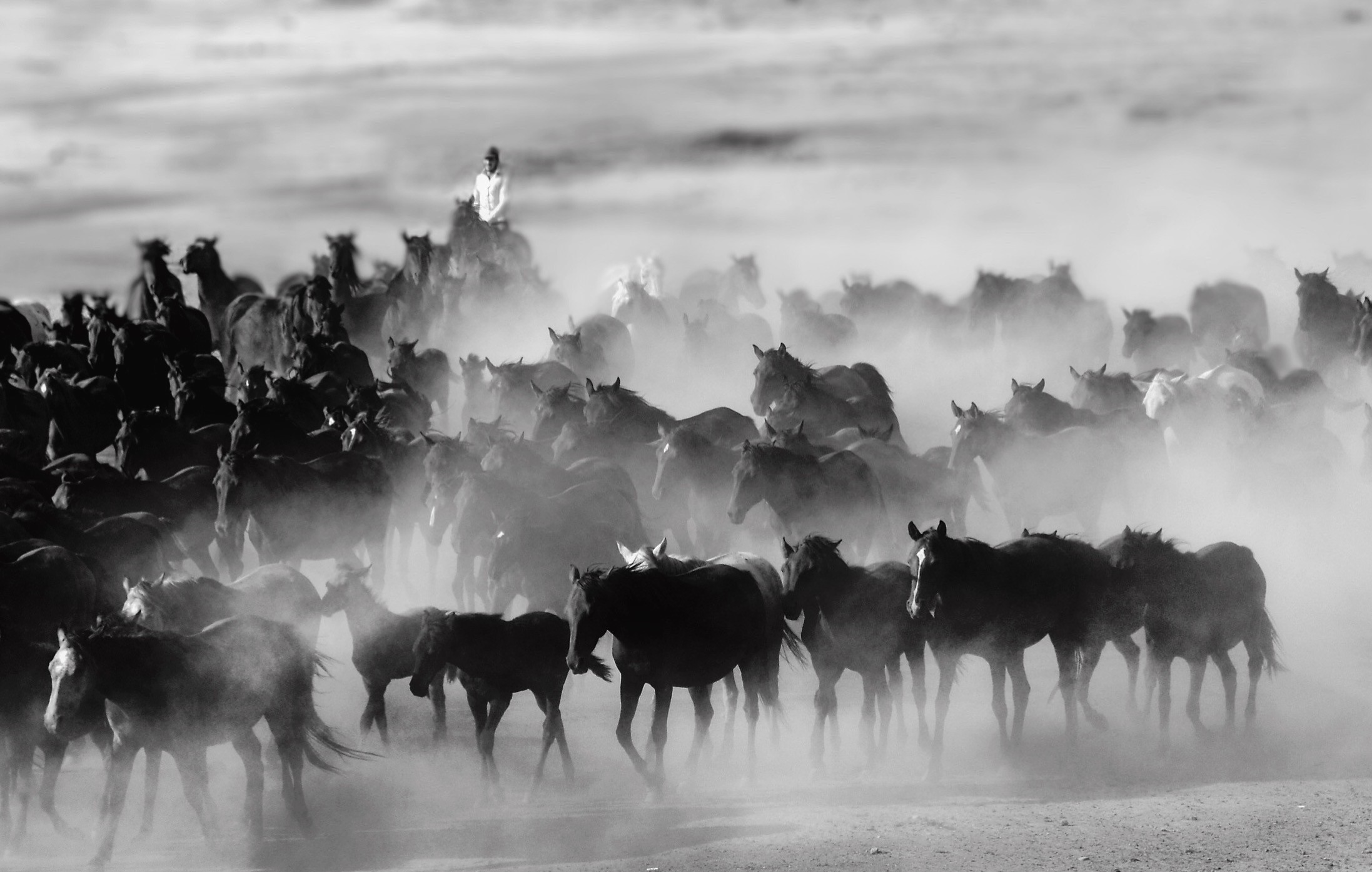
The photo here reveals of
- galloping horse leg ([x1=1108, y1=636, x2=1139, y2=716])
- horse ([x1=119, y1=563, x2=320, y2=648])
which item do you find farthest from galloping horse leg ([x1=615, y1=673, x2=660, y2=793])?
galloping horse leg ([x1=1108, y1=636, x2=1139, y2=716])

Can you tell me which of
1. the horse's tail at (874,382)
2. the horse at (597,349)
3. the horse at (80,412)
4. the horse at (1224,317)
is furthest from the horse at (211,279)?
the horse at (1224,317)

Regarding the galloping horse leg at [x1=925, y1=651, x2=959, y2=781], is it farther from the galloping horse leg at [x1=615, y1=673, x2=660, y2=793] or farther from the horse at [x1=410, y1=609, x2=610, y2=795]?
the horse at [x1=410, y1=609, x2=610, y2=795]

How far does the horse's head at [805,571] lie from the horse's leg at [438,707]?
110 inches

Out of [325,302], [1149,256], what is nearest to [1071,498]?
[325,302]

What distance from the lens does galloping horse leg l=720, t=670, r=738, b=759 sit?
Answer: 1334 cm

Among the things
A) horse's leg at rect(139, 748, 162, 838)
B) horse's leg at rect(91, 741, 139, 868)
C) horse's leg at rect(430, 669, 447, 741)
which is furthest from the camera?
horse's leg at rect(430, 669, 447, 741)

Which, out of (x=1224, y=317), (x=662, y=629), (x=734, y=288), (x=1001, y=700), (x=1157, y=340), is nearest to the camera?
(x=662, y=629)

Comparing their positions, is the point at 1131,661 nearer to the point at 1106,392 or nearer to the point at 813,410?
the point at 813,410

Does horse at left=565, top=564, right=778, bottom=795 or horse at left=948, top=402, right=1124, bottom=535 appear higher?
horse at left=948, top=402, right=1124, bottom=535

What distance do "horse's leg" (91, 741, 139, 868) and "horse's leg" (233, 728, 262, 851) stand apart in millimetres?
703

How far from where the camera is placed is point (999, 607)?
43.2 feet

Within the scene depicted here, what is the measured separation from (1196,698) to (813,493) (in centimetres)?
441

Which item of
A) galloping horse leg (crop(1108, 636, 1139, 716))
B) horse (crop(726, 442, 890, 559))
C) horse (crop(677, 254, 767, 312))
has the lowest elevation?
galloping horse leg (crop(1108, 636, 1139, 716))

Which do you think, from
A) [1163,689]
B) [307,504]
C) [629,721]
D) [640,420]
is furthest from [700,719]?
[640,420]
